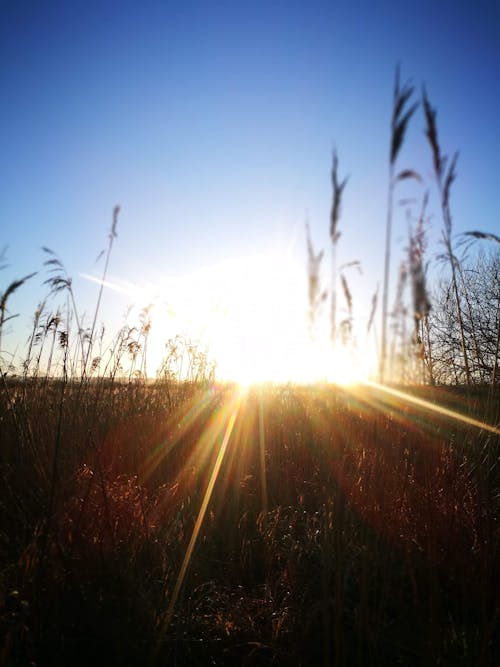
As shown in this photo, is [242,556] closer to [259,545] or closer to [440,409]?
[259,545]

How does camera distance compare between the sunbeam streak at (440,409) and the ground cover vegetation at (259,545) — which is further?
the sunbeam streak at (440,409)

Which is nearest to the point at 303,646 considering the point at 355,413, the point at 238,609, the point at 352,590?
the point at 238,609

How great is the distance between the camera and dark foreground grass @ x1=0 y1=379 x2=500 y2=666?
157cm

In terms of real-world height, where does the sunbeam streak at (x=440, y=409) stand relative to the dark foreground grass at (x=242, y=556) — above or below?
above

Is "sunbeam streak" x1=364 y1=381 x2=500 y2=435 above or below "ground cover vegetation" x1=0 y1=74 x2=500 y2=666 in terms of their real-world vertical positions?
→ above

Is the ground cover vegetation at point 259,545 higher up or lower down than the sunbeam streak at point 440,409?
lower down

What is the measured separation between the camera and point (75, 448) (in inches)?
113

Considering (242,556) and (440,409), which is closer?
(242,556)

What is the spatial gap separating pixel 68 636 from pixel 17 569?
40 centimetres

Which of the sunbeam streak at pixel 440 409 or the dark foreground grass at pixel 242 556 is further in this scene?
the sunbeam streak at pixel 440 409

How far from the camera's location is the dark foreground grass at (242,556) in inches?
61.9

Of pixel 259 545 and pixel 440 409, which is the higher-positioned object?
pixel 440 409

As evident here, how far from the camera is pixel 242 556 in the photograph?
7.87 feet

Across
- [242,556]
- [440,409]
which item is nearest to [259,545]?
[242,556]
